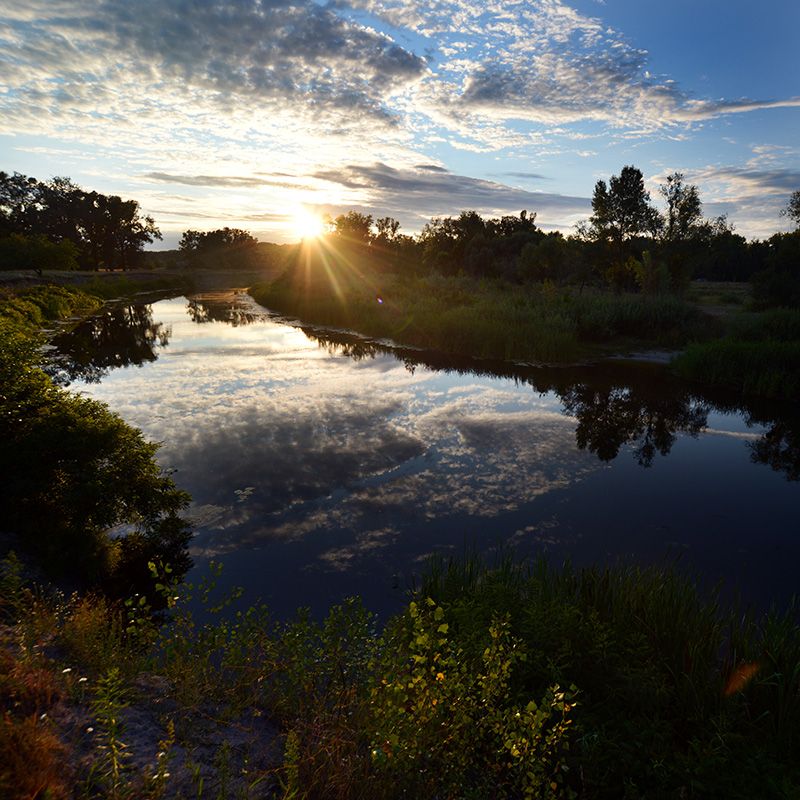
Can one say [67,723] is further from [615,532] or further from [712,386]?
[712,386]

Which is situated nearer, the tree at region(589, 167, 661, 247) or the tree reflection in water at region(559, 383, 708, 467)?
the tree reflection in water at region(559, 383, 708, 467)

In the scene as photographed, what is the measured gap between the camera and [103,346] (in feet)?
74.4

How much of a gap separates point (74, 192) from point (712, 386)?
95.0 meters

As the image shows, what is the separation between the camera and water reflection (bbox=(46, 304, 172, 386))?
691 inches

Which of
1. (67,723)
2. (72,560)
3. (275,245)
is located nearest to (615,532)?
(67,723)

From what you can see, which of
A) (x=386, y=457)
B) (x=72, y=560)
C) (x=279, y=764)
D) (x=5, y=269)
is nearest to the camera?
(x=279, y=764)

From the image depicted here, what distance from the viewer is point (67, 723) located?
9.58 feet

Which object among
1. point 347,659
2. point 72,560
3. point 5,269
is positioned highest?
point 5,269

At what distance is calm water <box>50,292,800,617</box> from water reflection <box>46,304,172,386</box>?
0.38 meters

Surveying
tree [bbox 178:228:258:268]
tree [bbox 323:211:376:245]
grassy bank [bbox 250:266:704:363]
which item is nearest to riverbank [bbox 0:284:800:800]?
grassy bank [bbox 250:266:704:363]

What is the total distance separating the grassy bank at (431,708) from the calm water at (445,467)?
171cm

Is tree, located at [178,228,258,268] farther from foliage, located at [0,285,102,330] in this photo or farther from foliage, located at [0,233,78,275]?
foliage, located at [0,285,102,330]

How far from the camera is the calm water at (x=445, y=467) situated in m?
6.76

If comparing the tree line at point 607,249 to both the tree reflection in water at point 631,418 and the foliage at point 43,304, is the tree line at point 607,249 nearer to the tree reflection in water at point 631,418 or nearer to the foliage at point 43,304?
the tree reflection in water at point 631,418
